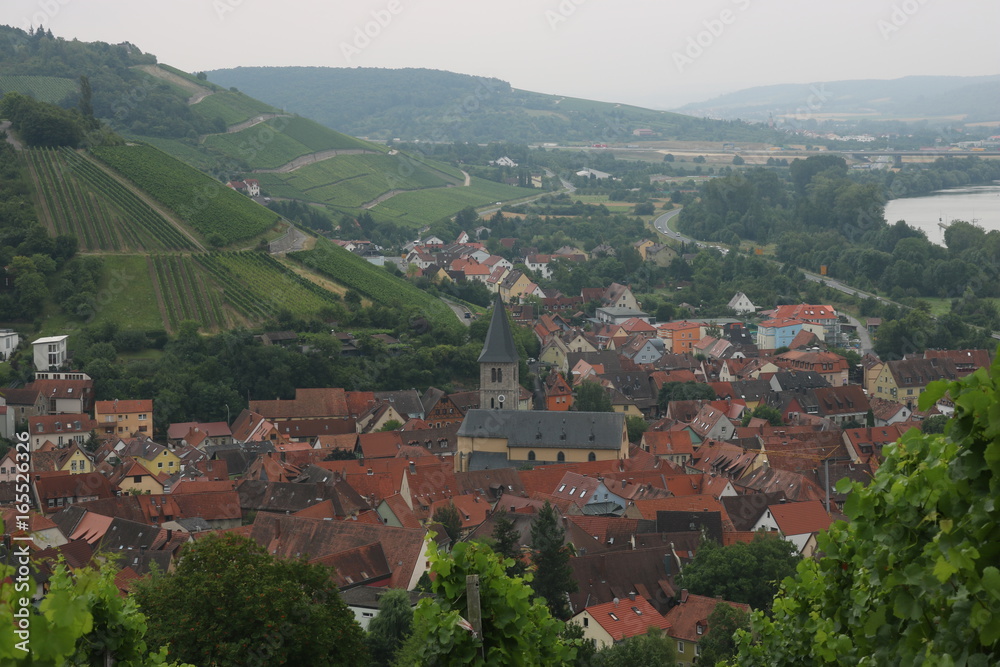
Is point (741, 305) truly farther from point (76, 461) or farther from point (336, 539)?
point (336, 539)

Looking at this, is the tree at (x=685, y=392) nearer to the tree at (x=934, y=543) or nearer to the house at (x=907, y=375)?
the house at (x=907, y=375)

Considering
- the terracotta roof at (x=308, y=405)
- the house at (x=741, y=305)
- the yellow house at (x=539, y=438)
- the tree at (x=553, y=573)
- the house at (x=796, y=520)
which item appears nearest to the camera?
the tree at (x=553, y=573)

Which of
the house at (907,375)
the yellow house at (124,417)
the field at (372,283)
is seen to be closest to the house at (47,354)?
the yellow house at (124,417)

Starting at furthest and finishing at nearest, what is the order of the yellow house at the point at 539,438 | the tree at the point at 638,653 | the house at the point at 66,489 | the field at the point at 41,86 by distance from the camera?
the field at the point at 41,86 < the yellow house at the point at 539,438 < the house at the point at 66,489 < the tree at the point at 638,653

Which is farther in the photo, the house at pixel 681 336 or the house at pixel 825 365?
the house at pixel 681 336

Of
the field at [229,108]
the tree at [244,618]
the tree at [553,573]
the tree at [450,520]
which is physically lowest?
the tree at [450,520]

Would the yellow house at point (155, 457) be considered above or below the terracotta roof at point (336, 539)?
below

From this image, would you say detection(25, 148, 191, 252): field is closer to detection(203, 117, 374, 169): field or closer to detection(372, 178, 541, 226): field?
detection(203, 117, 374, 169): field

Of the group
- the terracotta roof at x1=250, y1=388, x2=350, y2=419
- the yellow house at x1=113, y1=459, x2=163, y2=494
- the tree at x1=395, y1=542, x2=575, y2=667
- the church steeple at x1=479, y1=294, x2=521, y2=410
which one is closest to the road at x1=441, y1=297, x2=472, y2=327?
the terracotta roof at x1=250, y1=388, x2=350, y2=419
